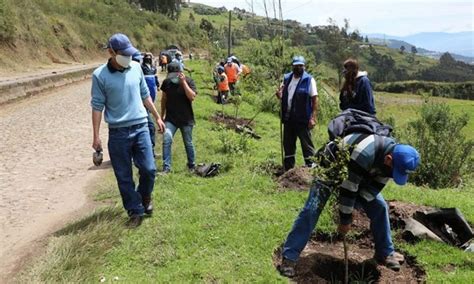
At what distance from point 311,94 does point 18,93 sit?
1162 centimetres

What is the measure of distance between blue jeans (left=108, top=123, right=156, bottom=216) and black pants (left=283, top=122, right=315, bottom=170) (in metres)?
2.71

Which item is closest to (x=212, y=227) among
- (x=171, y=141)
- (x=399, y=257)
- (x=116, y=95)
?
(x=116, y=95)

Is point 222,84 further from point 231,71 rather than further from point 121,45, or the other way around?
point 121,45

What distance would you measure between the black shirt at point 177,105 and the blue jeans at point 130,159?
6.99 feet

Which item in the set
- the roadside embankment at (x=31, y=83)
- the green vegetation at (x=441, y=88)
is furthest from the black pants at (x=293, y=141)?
the green vegetation at (x=441, y=88)

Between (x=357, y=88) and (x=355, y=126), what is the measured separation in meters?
2.12

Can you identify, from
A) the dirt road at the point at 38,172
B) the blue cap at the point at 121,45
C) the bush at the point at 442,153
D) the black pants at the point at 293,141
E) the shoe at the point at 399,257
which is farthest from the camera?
the bush at the point at 442,153

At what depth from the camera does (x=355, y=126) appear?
14.0 feet

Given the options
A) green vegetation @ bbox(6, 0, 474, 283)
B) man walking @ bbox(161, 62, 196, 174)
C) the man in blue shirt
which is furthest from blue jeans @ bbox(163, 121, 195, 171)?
the man in blue shirt

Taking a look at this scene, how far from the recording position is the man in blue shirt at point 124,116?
513 centimetres

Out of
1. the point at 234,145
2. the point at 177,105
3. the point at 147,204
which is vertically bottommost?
the point at 234,145

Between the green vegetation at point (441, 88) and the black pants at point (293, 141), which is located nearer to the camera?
the black pants at point (293, 141)

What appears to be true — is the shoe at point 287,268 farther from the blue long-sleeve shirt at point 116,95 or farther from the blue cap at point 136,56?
the blue cap at point 136,56

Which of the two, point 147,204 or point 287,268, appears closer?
point 287,268
